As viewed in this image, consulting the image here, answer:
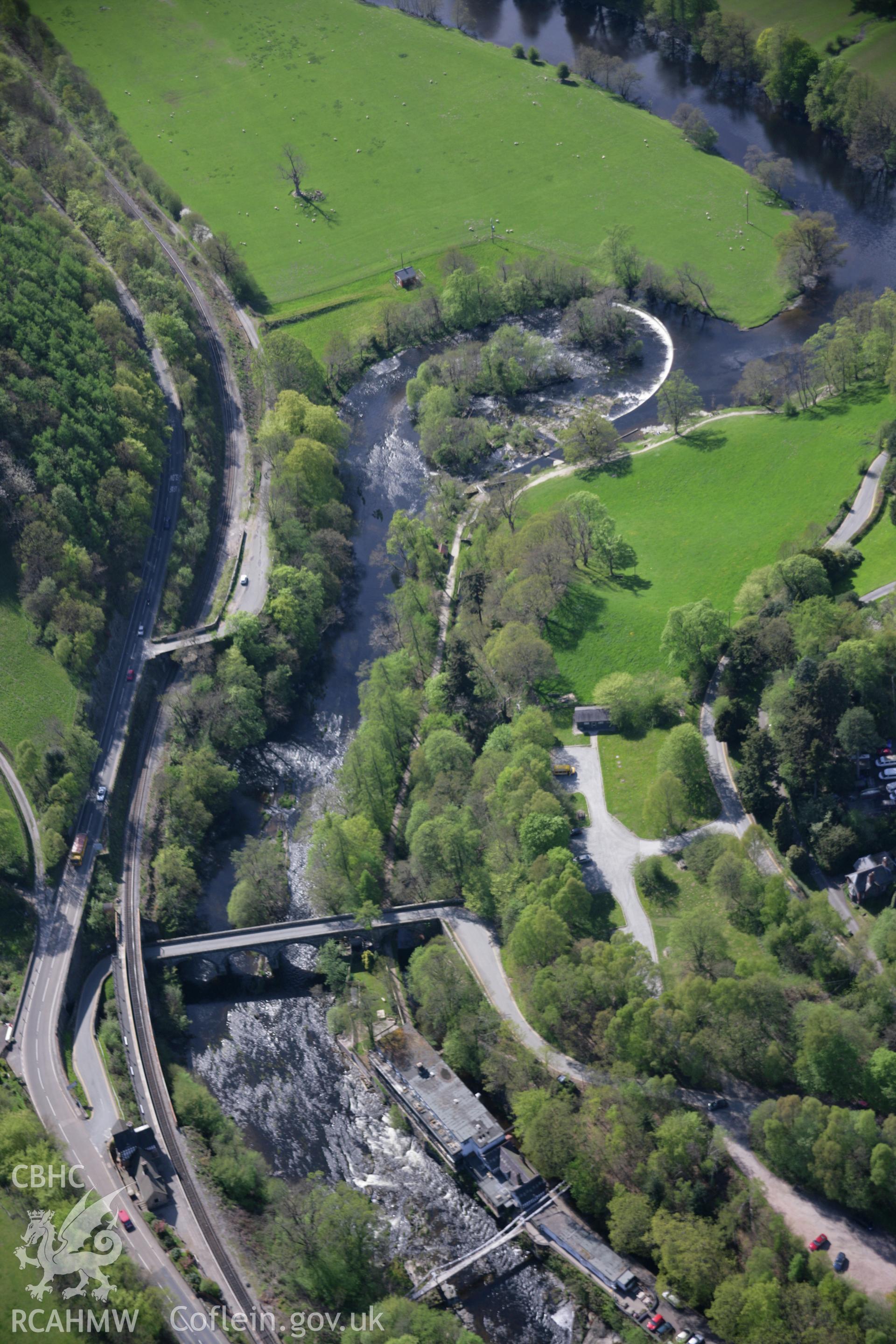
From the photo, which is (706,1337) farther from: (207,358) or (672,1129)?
(207,358)

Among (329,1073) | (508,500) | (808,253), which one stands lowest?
(329,1073)

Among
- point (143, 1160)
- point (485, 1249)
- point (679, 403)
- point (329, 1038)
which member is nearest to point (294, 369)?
point (679, 403)

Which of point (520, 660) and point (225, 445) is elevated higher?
point (225, 445)

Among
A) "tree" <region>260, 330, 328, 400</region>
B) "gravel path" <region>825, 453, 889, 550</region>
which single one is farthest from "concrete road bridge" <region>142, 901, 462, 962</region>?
"tree" <region>260, 330, 328, 400</region>

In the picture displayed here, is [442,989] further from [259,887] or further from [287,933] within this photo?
[259,887]

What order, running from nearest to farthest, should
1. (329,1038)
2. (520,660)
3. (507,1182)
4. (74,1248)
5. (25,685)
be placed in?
1. (74,1248)
2. (507,1182)
3. (329,1038)
4. (520,660)
5. (25,685)
